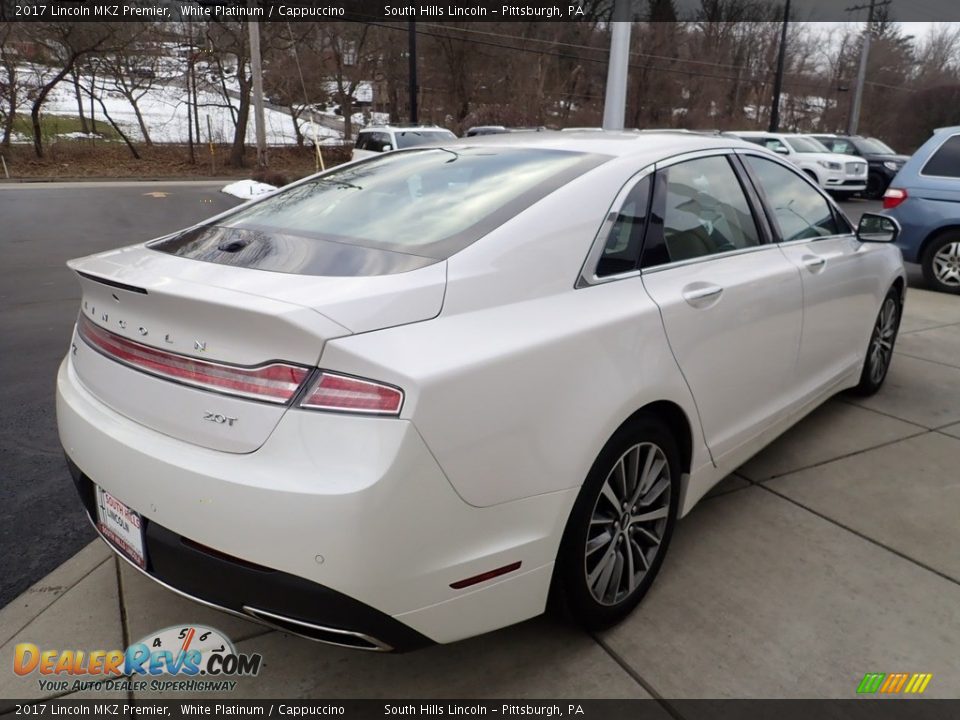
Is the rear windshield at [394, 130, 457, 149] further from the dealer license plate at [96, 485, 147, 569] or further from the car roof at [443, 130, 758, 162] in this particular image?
the dealer license plate at [96, 485, 147, 569]

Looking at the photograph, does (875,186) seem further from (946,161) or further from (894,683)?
(894,683)

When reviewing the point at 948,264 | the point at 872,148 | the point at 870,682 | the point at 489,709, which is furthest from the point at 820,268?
the point at 872,148

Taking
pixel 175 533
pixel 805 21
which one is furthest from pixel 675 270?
pixel 805 21

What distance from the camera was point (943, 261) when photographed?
7.95 m

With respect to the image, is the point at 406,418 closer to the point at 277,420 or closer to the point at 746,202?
the point at 277,420

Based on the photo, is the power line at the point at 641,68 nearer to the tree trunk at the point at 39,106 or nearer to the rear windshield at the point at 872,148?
the tree trunk at the point at 39,106

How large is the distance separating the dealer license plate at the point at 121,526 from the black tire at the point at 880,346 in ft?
13.1

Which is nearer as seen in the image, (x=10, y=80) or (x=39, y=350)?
(x=39, y=350)

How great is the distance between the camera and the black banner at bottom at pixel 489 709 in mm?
2105

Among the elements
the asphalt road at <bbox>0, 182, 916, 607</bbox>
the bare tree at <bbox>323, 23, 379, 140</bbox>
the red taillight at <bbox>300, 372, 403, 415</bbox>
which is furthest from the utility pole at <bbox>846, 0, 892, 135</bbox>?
the red taillight at <bbox>300, 372, 403, 415</bbox>

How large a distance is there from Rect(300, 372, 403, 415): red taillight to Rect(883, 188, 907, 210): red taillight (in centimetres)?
818

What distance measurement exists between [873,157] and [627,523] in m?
20.8

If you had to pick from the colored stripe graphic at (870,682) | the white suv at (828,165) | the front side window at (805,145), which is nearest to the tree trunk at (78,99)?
the white suv at (828,165)

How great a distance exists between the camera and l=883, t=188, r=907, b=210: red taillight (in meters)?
8.11
